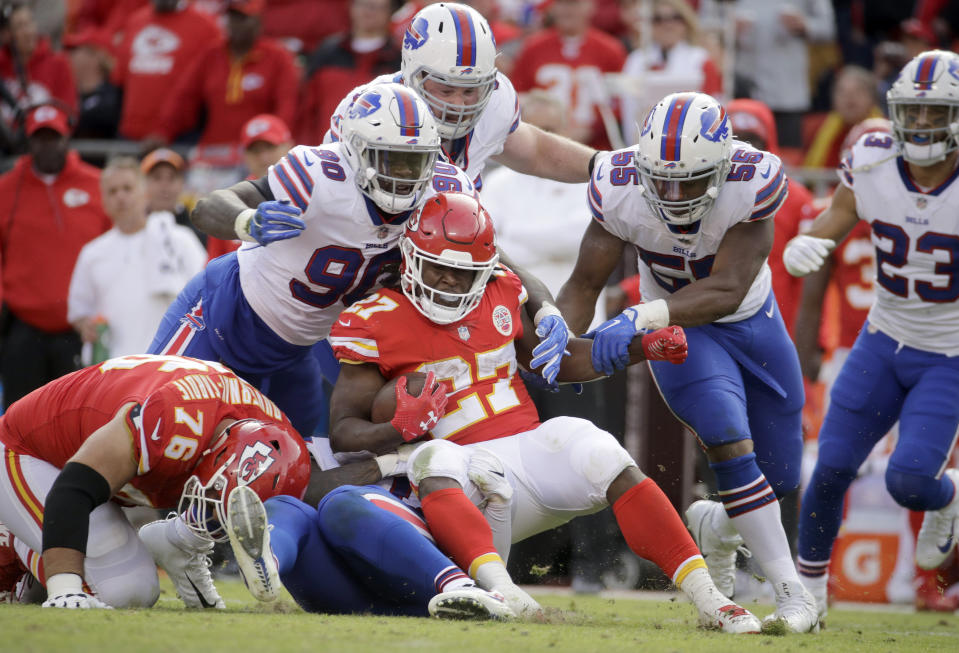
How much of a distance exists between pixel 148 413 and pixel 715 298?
2.01 metres

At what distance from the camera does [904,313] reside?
17.7 feet

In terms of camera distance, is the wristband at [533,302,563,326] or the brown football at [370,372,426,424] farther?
the wristband at [533,302,563,326]

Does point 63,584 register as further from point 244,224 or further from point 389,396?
point 244,224

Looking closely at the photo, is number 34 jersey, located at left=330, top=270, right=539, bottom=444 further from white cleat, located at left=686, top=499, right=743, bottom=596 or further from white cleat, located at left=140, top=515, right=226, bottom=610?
white cleat, located at left=686, top=499, right=743, bottom=596

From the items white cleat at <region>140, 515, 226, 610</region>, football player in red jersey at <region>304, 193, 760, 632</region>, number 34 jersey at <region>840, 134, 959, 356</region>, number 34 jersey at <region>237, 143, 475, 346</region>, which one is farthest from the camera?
number 34 jersey at <region>840, 134, 959, 356</region>

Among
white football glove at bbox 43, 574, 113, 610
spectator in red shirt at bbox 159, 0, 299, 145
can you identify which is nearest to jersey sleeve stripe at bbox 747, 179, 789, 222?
white football glove at bbox 43, 574, 113, 610

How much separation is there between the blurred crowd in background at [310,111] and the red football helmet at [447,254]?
2339mm

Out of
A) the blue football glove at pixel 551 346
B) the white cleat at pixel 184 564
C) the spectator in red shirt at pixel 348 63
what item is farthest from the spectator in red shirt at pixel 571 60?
the white cleat at pixel 184 564

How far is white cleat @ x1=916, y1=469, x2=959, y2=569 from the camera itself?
5527mm

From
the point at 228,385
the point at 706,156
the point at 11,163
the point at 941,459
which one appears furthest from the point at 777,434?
the point at 11,163

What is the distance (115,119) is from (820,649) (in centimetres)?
752

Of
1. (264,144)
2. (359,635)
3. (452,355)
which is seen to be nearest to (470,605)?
(359,635)

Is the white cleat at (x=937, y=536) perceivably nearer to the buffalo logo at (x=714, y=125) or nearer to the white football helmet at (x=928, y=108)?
the white football helmet at (x=928, y=108)

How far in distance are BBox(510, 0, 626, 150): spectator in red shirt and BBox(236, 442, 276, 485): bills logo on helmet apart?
4867 millimetres
